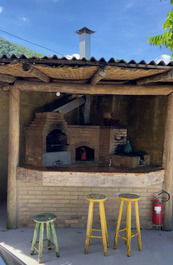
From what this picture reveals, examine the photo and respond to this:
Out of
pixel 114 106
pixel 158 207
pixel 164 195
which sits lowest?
pixel 158 207

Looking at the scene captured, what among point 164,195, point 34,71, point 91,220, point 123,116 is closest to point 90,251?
point 91,220

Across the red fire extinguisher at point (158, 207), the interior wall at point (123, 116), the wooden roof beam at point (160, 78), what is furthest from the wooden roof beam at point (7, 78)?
the red fire extinguisher at point (158, 207)

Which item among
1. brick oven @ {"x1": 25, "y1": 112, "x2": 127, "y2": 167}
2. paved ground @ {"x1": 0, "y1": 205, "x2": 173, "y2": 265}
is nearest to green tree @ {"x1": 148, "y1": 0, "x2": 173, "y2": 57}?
brick oven @ {"x1": 25, "y1": 112, "x2": 127, "y2": 167}

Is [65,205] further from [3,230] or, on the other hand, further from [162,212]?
[162,212]

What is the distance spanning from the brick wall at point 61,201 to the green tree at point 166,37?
11.7 ft

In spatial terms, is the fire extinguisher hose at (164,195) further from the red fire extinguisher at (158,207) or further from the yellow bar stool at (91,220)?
the yellow bar stool at (91,220)

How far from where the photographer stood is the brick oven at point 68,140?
5.66 meters

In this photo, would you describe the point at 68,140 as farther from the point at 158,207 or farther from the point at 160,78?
the point at 160,78

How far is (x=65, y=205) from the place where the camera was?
177 inches

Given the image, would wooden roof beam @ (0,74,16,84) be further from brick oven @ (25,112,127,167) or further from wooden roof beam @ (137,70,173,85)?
wooden roof beam @ (137,70,173,85)

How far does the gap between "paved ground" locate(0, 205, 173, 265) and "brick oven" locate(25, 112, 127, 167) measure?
1954 millimetres

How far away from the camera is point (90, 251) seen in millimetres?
3684

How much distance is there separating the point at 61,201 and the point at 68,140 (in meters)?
2.05

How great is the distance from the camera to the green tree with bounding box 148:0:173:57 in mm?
4694
